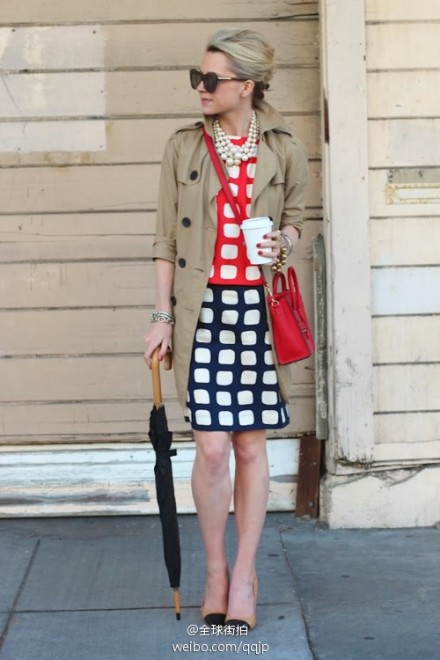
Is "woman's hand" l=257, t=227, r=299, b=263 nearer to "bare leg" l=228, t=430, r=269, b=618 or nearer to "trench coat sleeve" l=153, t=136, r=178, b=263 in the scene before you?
"trench coat sleeve" l=153, t=136, r=178, b=263

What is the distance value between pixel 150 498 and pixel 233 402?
158cm

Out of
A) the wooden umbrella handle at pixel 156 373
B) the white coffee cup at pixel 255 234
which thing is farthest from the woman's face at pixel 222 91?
the wooden umbrella handle at pixel 156 373

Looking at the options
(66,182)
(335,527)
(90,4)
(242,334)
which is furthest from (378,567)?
(90,4)

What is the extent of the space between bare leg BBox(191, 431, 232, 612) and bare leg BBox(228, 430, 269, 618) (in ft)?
0.17

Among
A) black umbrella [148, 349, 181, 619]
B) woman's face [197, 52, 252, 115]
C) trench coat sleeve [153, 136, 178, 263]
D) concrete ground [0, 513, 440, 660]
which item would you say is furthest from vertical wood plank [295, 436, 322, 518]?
woman's face [197, 52, 252, 115]

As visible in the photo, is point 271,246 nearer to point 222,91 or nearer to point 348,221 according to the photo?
point 222,91

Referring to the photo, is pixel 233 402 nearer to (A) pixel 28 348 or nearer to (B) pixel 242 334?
(B) pixel 242 334

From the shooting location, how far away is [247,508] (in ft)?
13.1

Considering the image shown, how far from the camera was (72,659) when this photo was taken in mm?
3791

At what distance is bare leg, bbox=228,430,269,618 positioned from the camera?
12.9 feet

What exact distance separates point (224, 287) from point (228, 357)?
0.78 feet

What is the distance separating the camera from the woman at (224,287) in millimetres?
3805

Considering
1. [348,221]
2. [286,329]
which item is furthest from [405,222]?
[286,329]

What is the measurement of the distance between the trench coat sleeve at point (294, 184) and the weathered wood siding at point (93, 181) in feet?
4.02
